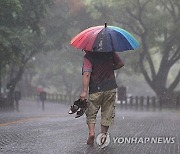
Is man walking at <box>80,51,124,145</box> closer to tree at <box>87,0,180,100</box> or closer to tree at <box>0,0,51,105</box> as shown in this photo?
tree at <box>0,0,51,105</box>

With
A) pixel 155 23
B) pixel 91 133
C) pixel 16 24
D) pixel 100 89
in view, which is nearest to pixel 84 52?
pixel 155 23

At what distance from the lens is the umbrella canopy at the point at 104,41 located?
6555 mm

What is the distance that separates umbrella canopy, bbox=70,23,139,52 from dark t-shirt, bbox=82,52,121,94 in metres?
0.25

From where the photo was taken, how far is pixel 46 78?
181 feet

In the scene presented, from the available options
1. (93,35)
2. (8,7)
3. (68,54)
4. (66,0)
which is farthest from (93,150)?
(68,54)

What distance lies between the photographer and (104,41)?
6.60 metres

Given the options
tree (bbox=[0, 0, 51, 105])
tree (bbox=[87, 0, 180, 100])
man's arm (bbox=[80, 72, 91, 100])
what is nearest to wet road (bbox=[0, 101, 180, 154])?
man's arm (bbox=[80, 72, 91, 100])

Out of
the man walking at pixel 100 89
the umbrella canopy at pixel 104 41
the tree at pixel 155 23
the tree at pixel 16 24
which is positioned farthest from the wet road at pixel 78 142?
the tree at pixel 155 23

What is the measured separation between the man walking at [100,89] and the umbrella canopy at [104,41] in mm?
239

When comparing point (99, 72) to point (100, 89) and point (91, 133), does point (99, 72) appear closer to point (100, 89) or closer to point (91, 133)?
point (100, 89)

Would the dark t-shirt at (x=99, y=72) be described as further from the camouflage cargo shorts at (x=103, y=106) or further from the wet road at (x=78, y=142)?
the wet road at (x=78, y=142)

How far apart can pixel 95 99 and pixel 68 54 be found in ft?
110

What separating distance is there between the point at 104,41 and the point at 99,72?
53 cm

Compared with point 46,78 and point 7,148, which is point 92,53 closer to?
point 7,148
